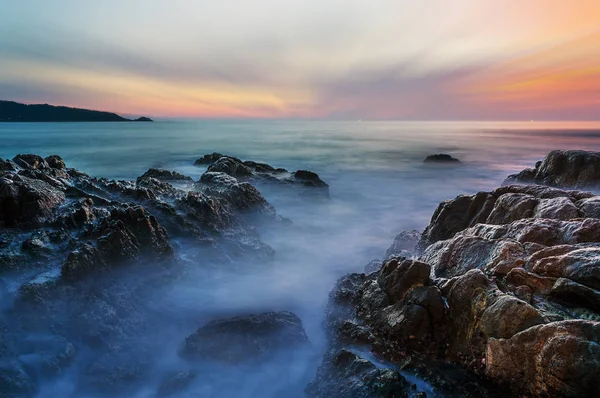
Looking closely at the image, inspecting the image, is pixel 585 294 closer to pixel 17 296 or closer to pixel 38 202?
pixel 17 296

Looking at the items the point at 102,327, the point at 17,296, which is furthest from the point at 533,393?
the point at 17,296

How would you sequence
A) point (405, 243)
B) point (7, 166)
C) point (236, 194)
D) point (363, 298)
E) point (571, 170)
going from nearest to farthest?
point (363, 298), point (7, 166), point (405, 243), point (571, 170), point (236, 194)

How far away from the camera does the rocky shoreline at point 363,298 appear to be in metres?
4.64

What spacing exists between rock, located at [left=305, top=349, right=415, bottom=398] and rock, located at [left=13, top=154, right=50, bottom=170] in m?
11.5

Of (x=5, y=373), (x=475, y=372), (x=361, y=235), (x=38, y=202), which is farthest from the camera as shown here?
(x=361, y=235)

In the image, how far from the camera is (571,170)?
13531mm

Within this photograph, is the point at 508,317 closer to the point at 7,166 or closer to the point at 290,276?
the point at 290,276

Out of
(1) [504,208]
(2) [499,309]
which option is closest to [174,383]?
(2) [499,309]

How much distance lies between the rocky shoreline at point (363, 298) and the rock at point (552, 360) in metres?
0.01

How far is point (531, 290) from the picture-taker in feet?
16.8

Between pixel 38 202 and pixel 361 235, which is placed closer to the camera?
pixel 38 202

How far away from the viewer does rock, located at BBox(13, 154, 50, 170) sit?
11.6m

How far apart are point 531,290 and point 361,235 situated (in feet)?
32.9

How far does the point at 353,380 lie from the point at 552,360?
260 centimetres
